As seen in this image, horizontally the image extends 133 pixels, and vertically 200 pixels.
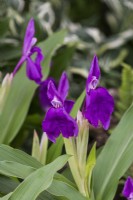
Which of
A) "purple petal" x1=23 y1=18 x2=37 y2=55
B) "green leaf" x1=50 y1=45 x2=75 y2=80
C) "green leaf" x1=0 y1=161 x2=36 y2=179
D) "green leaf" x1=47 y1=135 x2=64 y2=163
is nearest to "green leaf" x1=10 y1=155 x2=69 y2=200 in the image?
"green leaf" x1=0 y1=161 x2=36 y2=179

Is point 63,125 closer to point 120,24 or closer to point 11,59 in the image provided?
point 11,59

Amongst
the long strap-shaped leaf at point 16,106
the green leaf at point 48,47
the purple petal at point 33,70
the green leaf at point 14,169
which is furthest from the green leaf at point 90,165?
the green leaf at point 48,47

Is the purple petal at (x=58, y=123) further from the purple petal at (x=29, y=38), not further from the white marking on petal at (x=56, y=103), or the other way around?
the purple petal at (x=29, y=38)

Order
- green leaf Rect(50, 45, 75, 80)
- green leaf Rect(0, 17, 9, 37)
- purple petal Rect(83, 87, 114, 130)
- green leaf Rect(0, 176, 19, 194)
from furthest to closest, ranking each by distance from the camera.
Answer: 1. green leaf Rect(50, 45, 75, 80)
2. green leaf Rect(0, 17, 9, 37)
3. green leaf Rect(0, 176, 19, 194)
4. purple petal Rect(83, 87, 114, 130)

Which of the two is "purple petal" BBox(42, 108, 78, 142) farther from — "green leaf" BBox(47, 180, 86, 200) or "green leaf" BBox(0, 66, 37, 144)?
"green leaf" BBox(0, 66, 37, 144)

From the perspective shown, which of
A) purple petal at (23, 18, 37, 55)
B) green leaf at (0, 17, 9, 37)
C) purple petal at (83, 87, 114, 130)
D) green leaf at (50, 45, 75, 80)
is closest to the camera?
purple petal at (83, 87, 114, 130)

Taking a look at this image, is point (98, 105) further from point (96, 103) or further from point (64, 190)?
point (64, 190)
